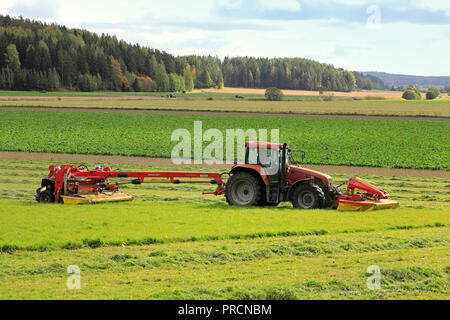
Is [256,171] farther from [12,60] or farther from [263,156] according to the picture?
[12,60]

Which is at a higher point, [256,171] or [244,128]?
[256,171]

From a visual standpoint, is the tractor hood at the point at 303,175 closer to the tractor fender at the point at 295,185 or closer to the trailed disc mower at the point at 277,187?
the trailed disc mower at the point at 277,187

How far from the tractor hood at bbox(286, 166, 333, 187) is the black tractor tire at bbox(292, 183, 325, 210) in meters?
0.33

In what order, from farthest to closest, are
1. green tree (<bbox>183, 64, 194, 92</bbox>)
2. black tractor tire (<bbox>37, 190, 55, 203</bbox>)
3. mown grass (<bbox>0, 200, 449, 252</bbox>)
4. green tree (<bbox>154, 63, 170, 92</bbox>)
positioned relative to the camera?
green tree (<bbox>183, 64, 194, 92</bbox>), green tree (<bbox>154, 63, 170, 92</bbox>), black tractor tire (<bbox>37, 190, 55, 203</bbox>), mown grass (<bbox>0, 200, 449, 252</bbox>)

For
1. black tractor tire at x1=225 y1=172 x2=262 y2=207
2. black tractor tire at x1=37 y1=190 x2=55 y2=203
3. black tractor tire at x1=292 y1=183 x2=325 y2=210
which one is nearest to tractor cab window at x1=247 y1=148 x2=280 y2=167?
black tractor tire at x1=225 y1=172 x2=262 y2=207

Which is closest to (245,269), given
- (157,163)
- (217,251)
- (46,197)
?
(217,251)

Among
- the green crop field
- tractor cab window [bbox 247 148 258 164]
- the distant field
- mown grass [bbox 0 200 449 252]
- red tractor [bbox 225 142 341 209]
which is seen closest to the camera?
mown grass [bbox 0 200 449 252]

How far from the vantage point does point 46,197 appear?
2150 cm

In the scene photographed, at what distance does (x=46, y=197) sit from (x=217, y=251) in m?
9.52

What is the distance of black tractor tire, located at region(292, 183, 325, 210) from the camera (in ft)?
65.4

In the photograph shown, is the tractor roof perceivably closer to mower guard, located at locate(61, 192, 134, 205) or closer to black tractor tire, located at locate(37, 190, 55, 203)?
mower guard, located at locate(61, 192, 134, 205)

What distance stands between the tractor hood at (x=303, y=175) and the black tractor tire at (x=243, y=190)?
1.13 metres

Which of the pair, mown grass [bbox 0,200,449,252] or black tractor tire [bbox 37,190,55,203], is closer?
mown grass [bbox 0,200,449,252]
